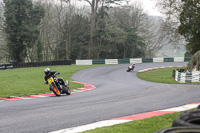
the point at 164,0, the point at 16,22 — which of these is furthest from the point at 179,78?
the point at 16,22

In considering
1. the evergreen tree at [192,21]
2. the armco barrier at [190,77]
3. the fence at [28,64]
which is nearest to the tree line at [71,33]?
the fence at [28,64]

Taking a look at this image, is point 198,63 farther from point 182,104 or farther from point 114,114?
point 114,114

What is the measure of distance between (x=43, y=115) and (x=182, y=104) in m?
5.54

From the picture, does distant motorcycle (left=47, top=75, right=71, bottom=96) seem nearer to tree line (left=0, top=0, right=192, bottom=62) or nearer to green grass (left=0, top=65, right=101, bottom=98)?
green grass (left=0, top=65, right=101, bottom=98)

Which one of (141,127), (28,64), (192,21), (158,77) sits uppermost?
(192,21)

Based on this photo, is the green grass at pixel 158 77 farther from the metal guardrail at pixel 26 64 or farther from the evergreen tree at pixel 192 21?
the metal guardrail at pixel 26 64

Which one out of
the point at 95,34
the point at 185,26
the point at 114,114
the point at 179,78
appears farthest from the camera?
the point at 95,34

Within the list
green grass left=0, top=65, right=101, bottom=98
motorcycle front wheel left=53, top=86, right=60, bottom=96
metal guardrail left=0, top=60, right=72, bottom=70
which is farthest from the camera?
metal guardrail left=0, top=60, right=72, bottom=70

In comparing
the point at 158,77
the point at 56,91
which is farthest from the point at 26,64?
the point at 56,91

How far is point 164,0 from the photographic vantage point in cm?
4106

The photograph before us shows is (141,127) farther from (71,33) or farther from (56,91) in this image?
(71,33)

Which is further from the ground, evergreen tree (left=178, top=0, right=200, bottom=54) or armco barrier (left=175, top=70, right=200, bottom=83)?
evergreen tree (left=178, top=0, right=200, bottom=54)

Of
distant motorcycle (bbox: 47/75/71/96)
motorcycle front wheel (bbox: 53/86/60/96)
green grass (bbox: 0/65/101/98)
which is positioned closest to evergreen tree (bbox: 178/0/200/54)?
green grass (bbox: 0/65/101/98)

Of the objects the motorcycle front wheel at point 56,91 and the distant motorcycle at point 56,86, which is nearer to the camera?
the distant motorcycle at point 56,86
